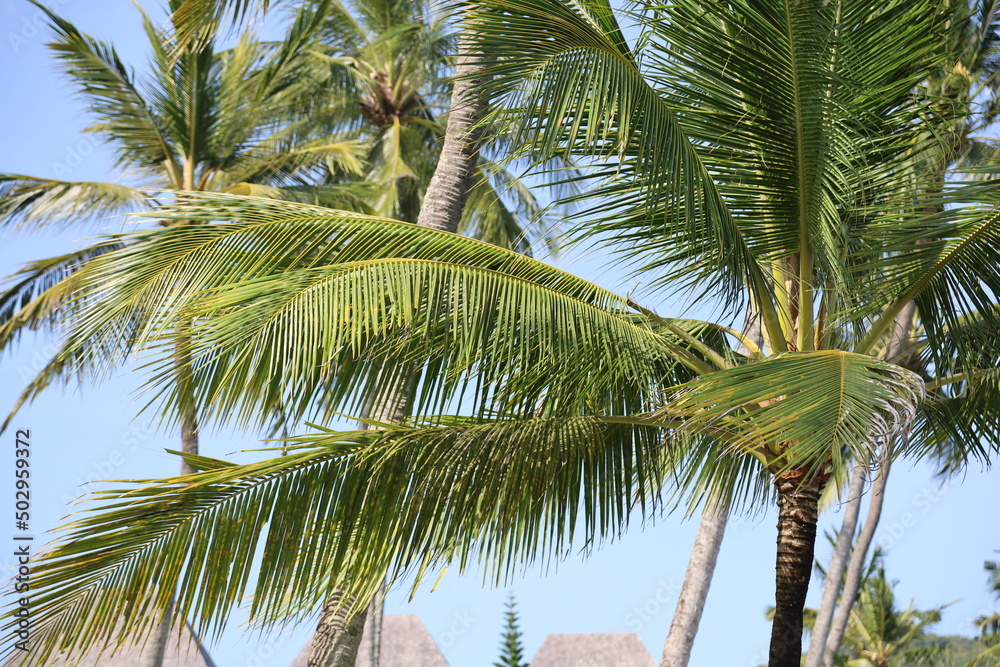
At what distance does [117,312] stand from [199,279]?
40cm

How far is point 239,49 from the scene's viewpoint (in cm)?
1426

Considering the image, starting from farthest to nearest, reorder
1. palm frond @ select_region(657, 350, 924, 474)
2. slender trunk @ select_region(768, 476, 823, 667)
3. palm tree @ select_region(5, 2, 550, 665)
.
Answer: palm tree @ select_region(5, 2, 550, 665) → slender trunk @ select_region(768, 476, 823, 667) → palm frond @ select_region(657, 350, 924, 474)

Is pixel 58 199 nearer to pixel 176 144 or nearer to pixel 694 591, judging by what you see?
pixel 176 144

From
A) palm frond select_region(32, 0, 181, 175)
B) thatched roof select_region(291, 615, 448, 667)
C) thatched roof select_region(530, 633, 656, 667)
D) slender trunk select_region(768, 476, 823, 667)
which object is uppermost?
palm frond select_region(32, 0, 181, 175)

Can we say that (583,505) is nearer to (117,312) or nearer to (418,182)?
(117,312)

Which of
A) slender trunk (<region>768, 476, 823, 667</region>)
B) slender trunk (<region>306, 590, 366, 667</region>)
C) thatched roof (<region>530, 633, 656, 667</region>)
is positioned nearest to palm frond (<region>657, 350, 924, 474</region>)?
slender trunk (<region>768, 476, 823, 667</region>)

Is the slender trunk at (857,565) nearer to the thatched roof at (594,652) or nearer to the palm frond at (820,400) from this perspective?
the palm frond at (820,400)

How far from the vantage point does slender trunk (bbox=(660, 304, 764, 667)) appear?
33.5ft

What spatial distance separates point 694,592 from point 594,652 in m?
19.6

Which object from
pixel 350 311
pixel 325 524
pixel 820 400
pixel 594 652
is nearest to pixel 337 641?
pixel 325 524

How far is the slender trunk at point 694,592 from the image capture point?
10.2 metres

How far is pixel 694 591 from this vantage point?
10.5 m

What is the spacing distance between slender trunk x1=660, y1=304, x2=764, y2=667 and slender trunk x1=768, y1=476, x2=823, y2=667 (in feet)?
16.2

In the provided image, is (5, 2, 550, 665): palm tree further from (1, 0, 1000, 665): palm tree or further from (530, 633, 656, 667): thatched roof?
(530, 633, 656, 667): thatched roof
